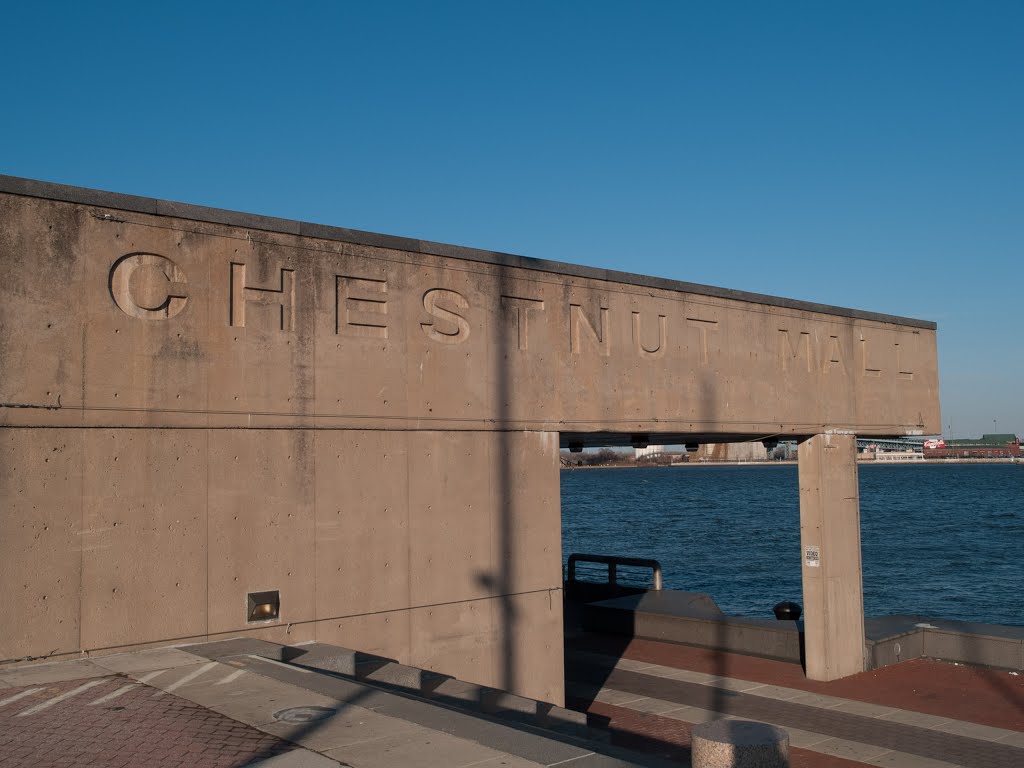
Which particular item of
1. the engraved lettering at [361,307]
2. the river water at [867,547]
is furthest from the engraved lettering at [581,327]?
the river water at [867,547]

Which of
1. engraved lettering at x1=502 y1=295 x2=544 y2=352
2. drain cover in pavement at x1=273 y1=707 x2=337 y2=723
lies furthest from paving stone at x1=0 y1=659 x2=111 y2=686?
engraved lettering at x1=502 y1=295 x2=544 y2=352

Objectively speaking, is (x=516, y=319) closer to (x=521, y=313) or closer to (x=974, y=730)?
(x=521, y=313)

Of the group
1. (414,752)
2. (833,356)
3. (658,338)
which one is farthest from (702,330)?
(414,752)

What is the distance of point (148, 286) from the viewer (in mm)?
8531

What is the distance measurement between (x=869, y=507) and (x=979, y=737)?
3384 inches

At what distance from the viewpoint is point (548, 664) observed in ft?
36.4

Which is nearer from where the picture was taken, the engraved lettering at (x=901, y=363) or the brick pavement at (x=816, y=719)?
the brick pavement at (x=816, y=719)

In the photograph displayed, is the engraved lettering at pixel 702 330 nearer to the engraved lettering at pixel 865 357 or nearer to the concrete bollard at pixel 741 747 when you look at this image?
the engraved lettering at pixel 865 357

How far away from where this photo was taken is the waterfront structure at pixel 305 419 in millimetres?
7988

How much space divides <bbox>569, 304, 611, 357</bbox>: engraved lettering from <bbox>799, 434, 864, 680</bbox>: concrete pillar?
15.3ft

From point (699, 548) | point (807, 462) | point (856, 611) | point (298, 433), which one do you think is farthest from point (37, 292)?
point (699, 548)

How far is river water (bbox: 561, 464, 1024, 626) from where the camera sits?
3597 cm

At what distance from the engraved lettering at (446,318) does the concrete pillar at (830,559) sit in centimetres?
669

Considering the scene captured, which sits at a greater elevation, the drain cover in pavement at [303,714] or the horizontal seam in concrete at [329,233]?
the horizontal seam in concrete at [329,233]
